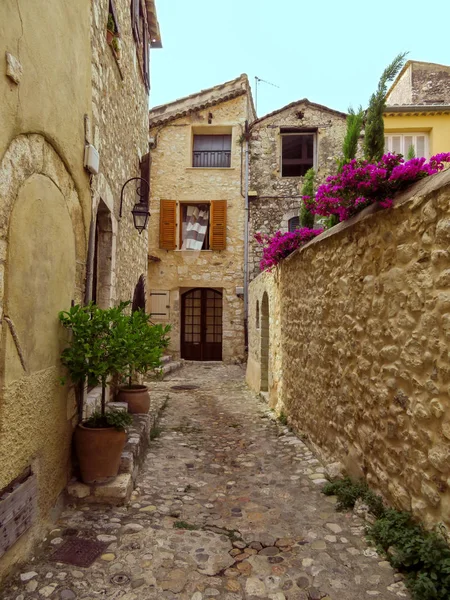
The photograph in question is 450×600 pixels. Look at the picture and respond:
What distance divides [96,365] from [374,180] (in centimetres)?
237

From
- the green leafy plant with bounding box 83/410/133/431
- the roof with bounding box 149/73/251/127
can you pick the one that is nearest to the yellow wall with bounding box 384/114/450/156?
the roof with bounding box 149/73/251/127

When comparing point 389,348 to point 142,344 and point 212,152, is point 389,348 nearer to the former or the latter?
point 142,344

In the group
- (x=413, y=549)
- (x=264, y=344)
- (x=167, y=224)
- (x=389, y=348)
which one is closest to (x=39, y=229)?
(x=389, y=348)

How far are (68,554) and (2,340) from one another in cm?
139

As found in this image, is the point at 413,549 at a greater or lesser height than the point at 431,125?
lesser

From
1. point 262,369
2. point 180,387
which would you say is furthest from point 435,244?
point 180,387

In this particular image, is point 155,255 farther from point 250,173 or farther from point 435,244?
point 435,244

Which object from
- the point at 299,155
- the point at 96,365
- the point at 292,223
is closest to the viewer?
the point at 96,365

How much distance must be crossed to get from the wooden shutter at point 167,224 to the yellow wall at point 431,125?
6855 mm

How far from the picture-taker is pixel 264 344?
8516 millimetres

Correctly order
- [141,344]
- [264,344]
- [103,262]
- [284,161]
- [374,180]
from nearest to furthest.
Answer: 1. [374,180]
2. [141,344]
3. [103,262]
4. [264,344]
5. [284,161]

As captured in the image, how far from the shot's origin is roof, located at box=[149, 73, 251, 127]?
14.0 metres

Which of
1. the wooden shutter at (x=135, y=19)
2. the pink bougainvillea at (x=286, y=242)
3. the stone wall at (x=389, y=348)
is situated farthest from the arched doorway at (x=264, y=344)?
the wooden shutter at (x=135, y=19)

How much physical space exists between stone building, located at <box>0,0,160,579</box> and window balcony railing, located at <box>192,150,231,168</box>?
32.4 ft
